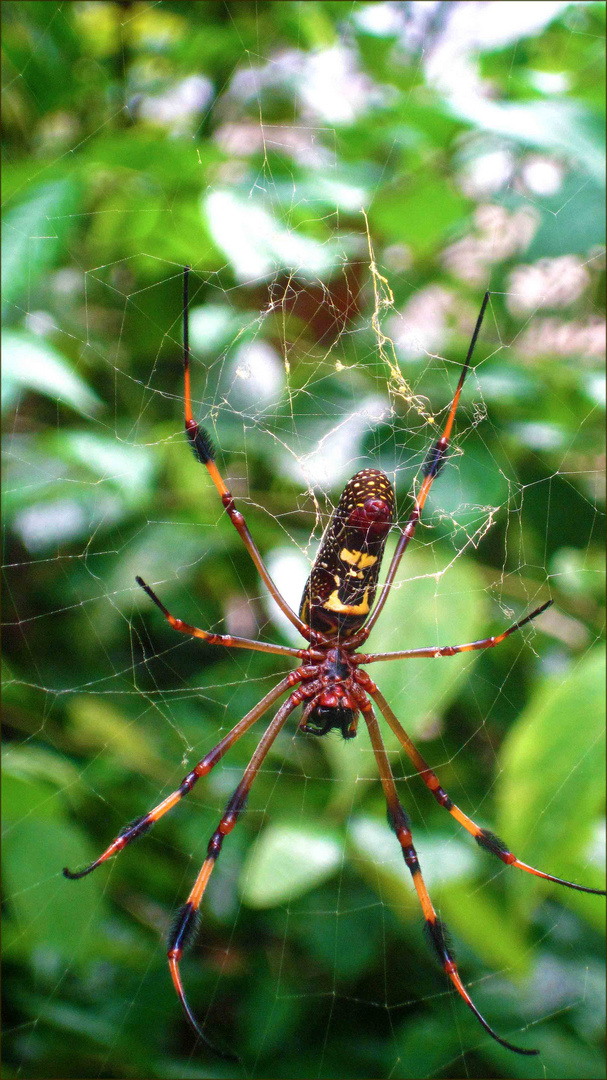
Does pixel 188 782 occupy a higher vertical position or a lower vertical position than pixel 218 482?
lower

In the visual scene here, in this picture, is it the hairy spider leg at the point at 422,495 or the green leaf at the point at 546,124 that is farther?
the hairy spider leg at the point at 422,495

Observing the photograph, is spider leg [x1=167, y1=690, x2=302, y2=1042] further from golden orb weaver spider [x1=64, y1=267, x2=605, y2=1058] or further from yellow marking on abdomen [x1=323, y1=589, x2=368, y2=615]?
yellow marking on abdomen [x1=323, y1=589, x2=368, y2=615]

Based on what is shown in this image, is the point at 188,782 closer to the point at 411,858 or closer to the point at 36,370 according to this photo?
the point at 411,858

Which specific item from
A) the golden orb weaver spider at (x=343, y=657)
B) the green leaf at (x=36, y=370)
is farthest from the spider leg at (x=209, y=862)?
the green leaf at (x=36, y=370)

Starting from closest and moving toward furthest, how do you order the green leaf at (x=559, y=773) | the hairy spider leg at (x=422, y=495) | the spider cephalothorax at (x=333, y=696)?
1. the green leaf at (x=559, y=773)
2. the hairy spider leg at (x=422, y=495)
3. the spider cephalothorax at (x=333, y=696)

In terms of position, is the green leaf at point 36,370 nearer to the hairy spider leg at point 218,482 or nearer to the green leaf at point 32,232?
the green leaf at point 32,232

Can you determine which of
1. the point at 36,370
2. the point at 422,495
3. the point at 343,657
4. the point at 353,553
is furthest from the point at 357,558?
the point at 36,370

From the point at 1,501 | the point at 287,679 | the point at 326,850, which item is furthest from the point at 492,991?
the point at 1,501
